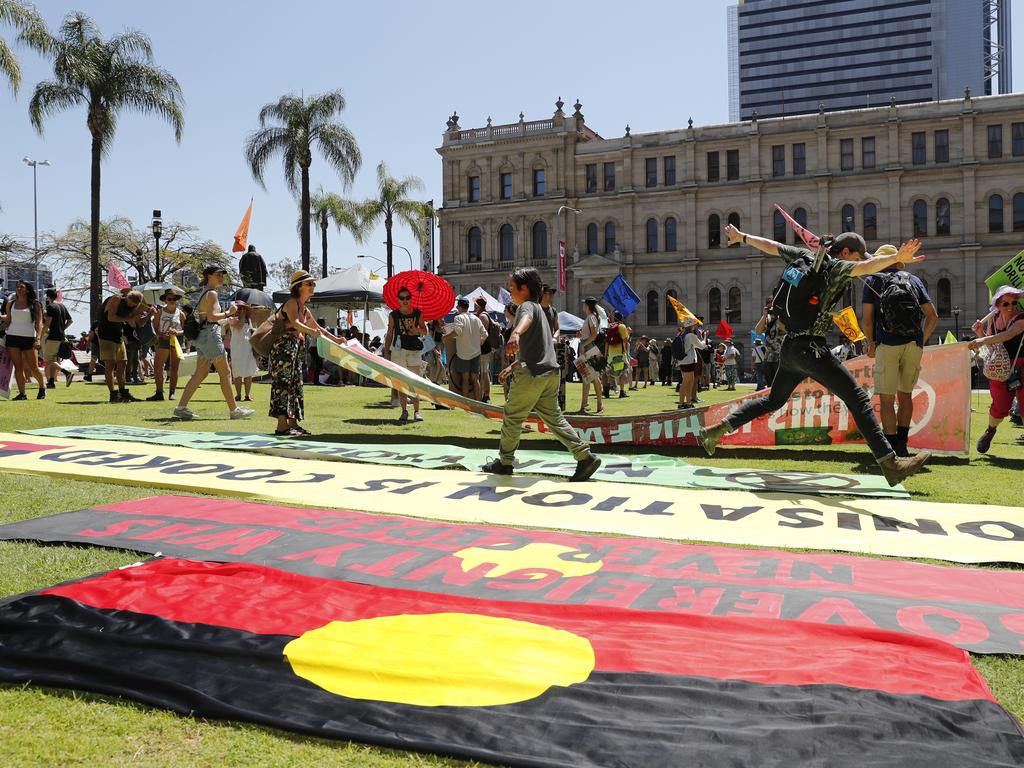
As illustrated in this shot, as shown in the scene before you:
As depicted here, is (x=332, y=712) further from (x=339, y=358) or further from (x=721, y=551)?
(x=339, y=358)

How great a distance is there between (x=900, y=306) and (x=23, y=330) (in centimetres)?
1193

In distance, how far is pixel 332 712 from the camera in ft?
7.36

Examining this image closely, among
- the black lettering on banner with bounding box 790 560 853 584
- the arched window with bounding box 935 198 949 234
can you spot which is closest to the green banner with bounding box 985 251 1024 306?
the black lettering on banner with bounding box 790 560 853 584

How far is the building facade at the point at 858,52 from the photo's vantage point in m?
132

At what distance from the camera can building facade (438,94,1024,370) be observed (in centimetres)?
5094

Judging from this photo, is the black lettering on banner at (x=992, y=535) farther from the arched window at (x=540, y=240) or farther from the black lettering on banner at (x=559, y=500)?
the arched window at (x=540, y=240)

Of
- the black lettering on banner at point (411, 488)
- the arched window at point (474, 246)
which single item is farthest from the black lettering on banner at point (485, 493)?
the arched window at point (474, 246)

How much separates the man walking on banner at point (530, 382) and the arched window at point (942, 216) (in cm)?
5282

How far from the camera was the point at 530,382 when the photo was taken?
20.9 feet

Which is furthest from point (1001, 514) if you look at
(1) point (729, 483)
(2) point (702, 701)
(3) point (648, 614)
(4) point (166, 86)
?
(4) point (166, 86)

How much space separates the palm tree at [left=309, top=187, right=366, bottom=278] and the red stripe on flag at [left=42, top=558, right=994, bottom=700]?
45.5 meters

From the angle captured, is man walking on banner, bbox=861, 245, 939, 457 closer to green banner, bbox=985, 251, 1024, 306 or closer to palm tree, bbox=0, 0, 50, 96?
green banner, bbox=985, 251, 1024, 306

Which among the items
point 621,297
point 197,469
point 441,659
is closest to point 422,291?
point 197,469

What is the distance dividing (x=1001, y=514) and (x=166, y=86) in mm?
30590
